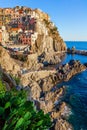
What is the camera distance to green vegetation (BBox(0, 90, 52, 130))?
1424 centimetres

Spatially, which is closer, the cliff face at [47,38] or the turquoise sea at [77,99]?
the turquoise sea at [77,99]

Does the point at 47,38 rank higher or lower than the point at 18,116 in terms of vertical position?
lower

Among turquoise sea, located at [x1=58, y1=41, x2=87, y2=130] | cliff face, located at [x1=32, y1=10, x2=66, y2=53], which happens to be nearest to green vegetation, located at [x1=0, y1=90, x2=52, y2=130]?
turquoise sea, located at [x1=58, y1=41, x2=87, y2=130]

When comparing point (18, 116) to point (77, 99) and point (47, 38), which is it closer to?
point (77, 99)

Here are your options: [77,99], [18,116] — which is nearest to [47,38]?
[77,99]

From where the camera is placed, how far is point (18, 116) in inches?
588

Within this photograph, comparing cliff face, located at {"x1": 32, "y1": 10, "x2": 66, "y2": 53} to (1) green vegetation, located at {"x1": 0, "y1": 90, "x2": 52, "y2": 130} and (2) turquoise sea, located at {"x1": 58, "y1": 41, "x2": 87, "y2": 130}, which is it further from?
(1) green vegetation, located at {"x1": 0, "y1": 90, "x2": 52, "y2": 130}

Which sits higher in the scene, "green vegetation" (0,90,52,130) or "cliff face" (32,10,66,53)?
"green vegetation" (0,90,52,130)

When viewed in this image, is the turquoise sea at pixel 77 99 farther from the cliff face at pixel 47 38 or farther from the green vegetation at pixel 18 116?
the cliff face at pixel 47 38

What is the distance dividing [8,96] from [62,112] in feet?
102

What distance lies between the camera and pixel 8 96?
16.6 m

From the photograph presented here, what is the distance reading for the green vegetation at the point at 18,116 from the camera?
14.2m

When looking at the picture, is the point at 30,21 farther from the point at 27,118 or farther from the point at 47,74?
the point at 27,118

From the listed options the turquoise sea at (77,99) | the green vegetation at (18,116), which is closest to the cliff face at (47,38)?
the turquoise sea at (77,99)
